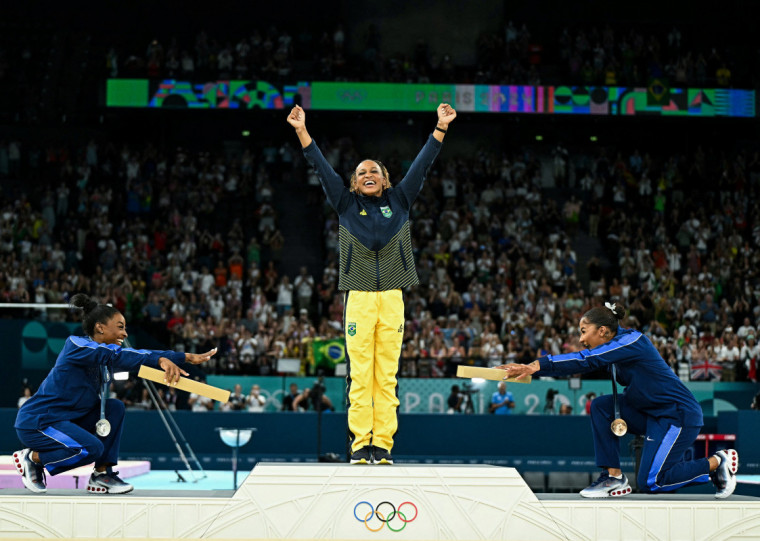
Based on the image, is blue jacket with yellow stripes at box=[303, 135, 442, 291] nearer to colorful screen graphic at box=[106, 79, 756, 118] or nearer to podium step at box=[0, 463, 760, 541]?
Answer: podium step at box=[0, 463, 760, 541]

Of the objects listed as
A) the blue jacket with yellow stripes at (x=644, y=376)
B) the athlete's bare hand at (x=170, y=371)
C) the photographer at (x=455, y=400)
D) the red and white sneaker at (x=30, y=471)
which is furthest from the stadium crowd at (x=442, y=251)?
the athlete's bare hand at (x=170, y=371)

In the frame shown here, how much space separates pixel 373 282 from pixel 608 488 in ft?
7.79

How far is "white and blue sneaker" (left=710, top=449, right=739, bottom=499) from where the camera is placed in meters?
7.20

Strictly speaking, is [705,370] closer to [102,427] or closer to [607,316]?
[607,316]

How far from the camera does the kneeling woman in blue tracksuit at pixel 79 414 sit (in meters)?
7.14

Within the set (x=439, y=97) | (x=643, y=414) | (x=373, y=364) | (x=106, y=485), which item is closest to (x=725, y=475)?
(x=643, y=414)

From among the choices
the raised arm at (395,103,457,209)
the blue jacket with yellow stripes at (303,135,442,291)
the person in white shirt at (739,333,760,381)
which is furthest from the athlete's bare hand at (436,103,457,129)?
the person in white shirt at (739,333,760,381)

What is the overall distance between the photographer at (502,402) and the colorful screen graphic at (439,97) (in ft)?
39.8

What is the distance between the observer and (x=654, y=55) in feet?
102

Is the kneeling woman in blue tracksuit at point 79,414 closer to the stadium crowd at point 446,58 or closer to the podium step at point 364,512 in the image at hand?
the podium step at point 364,512

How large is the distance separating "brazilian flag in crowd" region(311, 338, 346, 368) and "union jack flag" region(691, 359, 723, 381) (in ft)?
23.6

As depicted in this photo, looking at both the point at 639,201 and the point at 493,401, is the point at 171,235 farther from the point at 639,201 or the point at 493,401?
the point at 639,201

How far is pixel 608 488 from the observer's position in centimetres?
731

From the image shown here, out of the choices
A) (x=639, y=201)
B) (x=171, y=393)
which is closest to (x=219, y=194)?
(x=171, y=393)
